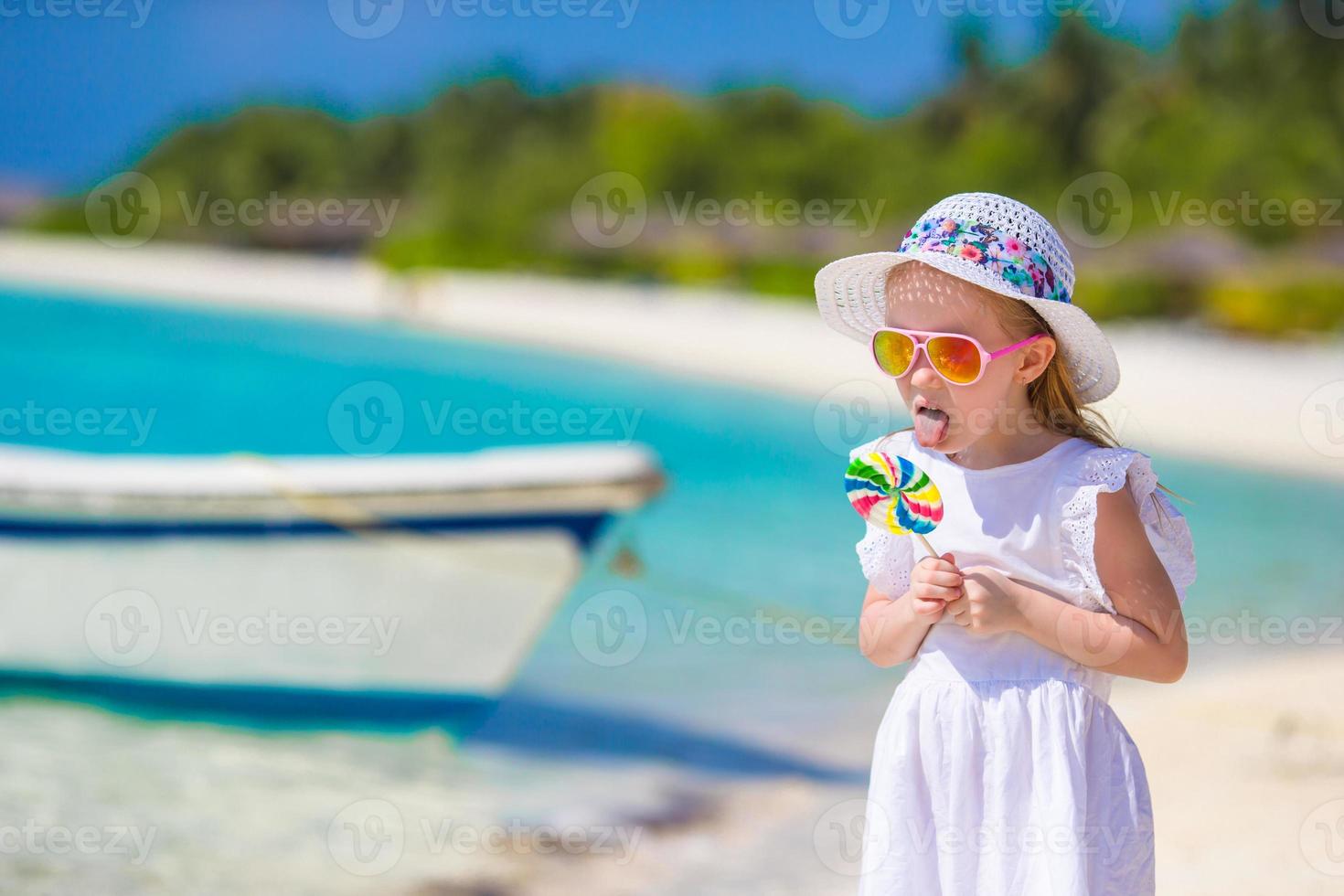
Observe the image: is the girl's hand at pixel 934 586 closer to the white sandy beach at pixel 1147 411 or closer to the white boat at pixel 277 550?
the white sandy beach at pixel 1147 411

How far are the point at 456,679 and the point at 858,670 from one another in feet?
6.60

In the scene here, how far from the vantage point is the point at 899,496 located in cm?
173

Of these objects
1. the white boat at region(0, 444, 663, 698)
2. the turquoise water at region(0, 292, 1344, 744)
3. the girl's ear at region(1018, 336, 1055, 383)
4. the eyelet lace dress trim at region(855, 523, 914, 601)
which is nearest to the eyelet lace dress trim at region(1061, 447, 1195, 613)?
the girl's ear at region(1018, 336, 1055, 383)

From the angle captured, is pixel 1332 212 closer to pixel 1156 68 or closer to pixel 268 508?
pixel 1156 68

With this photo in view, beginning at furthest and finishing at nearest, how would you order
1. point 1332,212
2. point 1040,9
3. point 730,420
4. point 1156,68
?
point 1040,9, point 1156,68, point 1332,212, point 730,420

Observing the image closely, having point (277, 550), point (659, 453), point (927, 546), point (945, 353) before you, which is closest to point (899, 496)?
point (927, 546)

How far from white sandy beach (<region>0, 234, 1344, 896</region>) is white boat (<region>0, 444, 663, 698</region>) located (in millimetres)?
1267

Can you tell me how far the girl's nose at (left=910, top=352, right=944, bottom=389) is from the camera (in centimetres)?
172

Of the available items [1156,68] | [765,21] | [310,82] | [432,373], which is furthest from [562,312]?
[310,82]

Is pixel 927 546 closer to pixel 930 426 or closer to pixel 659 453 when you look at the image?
pixel 930 426

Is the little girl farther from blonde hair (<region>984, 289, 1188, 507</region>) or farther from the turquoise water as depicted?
the turquoise water

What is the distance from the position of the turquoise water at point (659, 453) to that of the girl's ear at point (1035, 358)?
3.61 metres

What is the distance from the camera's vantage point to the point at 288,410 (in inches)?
681

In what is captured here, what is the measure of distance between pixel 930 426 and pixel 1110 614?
34 centimetres
